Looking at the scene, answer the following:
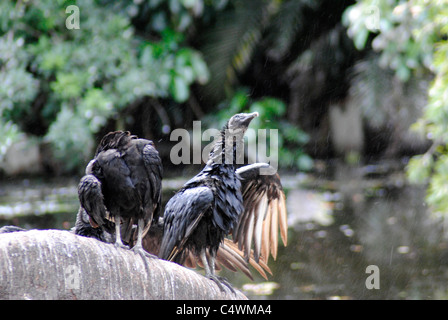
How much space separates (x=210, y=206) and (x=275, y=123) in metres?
5.46

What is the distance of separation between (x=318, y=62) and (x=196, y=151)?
2.35 meters

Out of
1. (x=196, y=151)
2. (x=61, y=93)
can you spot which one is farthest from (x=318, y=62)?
(x=61, y=93)

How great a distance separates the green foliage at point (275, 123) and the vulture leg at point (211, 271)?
4.71 meters

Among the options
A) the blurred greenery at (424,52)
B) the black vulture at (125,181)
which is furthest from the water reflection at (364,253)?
the black vulture at (125,181)

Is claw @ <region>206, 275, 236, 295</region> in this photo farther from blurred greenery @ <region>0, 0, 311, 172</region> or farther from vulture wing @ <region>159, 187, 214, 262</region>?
blurred greenery @ <region>0, 0, 311, 172</region>

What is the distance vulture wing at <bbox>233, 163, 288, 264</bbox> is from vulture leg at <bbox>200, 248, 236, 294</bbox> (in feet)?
0.82

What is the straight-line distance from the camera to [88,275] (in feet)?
7.19

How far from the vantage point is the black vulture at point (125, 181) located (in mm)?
2350

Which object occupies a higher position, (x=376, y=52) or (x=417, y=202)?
(x=376, y=52)

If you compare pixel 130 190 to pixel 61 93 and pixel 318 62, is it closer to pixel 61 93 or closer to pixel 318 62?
pixel 61 93

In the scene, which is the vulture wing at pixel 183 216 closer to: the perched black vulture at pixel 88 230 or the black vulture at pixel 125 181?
the black vulture at pixel 125 181

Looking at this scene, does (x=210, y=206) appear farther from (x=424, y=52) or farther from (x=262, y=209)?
(x=424, y=52)

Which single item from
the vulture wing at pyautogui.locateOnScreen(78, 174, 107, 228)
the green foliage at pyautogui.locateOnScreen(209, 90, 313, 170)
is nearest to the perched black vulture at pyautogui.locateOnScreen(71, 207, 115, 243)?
the vulture wing at pyautogui.locateOnScreen(78, 174, 107, 228)

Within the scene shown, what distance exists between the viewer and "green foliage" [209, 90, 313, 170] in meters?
7.61
